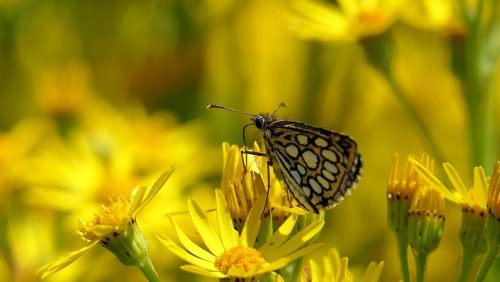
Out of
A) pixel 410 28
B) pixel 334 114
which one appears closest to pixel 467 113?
pixel 334 114

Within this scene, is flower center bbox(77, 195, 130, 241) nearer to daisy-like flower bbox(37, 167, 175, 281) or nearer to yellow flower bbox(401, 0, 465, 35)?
daisy-like flower bbox(37, 167, 175, 281)

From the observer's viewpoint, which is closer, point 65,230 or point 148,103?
point 65,230

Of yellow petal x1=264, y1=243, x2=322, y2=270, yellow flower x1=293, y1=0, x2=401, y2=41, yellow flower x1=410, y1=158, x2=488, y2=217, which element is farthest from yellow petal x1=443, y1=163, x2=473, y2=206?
yellow flower x1=293, y1=0, x2=401, y2=41

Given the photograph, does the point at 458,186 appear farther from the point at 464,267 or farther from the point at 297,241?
the point at 297,241

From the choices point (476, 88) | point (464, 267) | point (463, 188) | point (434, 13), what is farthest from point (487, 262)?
point (434, 13)

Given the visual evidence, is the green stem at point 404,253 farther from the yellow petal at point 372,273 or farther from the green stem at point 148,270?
the green stem at point 148,270

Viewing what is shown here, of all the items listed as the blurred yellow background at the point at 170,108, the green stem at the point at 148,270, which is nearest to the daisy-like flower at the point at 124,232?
the green stem at the point at 148,270

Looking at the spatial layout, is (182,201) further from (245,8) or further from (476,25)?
(245,8)
